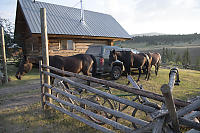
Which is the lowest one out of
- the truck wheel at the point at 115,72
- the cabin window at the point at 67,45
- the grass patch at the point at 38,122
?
the grass patch at the point at 38,122

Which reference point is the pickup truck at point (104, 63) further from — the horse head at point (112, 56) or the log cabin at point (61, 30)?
the log cabin at point (61, 30)

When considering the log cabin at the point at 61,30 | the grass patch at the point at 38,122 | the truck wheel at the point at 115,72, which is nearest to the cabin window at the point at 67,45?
the log cabin at the point at 61,30

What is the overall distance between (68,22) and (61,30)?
210cm

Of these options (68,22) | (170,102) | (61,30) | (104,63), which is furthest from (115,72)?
(68,22)

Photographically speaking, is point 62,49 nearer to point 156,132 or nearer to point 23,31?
point 23,31

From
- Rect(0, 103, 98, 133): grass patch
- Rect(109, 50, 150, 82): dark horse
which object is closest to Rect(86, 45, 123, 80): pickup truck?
Rect(109, 50, 150, 82): dark horse

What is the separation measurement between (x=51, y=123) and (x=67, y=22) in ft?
39.8

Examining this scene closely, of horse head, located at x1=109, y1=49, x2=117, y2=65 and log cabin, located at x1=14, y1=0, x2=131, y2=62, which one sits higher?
log cabin, located at x1=14, y1=0, x2=131, y2=62

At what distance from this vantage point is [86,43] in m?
14.4

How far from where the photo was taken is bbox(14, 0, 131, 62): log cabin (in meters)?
12.2

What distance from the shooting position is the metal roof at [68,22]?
12.2m

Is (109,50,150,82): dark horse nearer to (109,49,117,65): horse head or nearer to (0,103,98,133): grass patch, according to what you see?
(109,49,117,65): horse head

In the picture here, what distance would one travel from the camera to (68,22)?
14.2 meters

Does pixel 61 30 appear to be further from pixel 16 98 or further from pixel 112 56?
pixel 16 98
